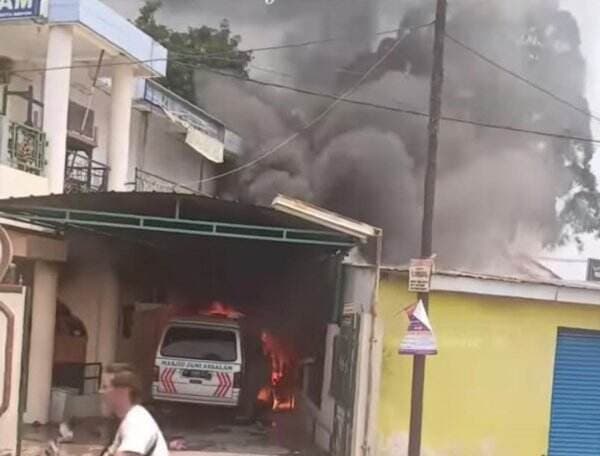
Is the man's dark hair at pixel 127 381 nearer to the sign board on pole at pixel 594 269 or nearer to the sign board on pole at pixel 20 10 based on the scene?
the sign board on pole at pixel 20 10

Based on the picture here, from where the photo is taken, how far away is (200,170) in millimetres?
27797

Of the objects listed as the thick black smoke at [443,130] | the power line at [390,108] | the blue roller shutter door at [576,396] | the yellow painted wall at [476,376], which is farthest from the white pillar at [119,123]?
the thick black smoke at [443,130]

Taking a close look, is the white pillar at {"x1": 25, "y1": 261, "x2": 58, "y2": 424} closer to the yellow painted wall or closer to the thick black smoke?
the yellow painted wall

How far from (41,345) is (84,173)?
4756 mm

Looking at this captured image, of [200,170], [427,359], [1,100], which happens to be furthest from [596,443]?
[200,170]

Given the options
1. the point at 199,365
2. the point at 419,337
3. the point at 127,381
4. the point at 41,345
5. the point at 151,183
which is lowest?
the point at 199,365

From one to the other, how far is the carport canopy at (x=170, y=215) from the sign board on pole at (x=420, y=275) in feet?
4.89

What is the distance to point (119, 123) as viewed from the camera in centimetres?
1692

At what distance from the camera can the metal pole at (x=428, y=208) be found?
36.8ft

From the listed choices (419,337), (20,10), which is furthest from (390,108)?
(419,337)

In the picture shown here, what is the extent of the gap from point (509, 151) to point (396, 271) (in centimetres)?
3003

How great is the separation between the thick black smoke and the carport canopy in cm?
1817

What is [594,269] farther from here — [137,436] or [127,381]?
[137,436]

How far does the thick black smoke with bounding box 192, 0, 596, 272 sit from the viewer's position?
36.2 meters
